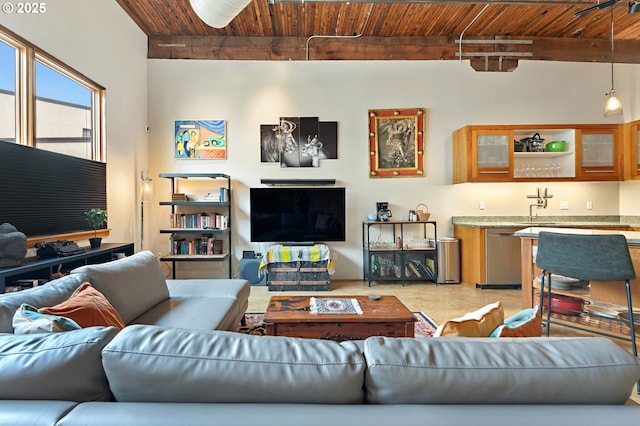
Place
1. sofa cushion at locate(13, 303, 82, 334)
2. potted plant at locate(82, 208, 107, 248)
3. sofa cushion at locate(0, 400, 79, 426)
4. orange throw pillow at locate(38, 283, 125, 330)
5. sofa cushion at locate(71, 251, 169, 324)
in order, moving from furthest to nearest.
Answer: potted plant at locate(82, 208, 107, 248), sofa cushion at locate(71, 251, 169, 324), orange throw pillow at locate(38, 283, 125, 330), sofa cushion at locate(13, 303, 82, 334), sofa cushion at locate(0, 400, 79, 426)

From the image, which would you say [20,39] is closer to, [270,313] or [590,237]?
[270,313]

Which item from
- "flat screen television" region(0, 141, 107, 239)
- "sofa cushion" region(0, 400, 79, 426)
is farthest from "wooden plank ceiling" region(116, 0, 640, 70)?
"sofa cushion" region(0, 400, 79, 426)

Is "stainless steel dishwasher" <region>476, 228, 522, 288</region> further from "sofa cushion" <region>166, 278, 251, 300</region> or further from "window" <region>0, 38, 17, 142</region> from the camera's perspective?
"window" <region>0, 38, 17, 142</region>

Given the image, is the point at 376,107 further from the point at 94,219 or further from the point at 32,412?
the point at 32,412

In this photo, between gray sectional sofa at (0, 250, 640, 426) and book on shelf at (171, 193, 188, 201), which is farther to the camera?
book on shelf at (171, 193, 188, 201)

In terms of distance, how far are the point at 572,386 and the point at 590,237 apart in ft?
6.95

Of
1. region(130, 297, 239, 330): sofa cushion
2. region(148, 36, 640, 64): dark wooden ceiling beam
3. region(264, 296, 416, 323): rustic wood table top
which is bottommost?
region(264, 296, 416, 323): rustic wood table top

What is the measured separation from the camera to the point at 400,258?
479 cm

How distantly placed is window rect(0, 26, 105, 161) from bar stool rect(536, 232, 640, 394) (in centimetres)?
441

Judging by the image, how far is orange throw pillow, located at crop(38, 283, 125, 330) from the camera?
4.56ft

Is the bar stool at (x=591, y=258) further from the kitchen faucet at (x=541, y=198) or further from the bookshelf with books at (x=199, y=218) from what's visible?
the bookshelf with books at (x=199, y=218)

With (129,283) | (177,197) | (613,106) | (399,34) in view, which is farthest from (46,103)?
(613,106)

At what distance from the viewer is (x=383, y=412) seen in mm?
737

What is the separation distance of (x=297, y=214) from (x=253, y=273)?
1058 millimetres
